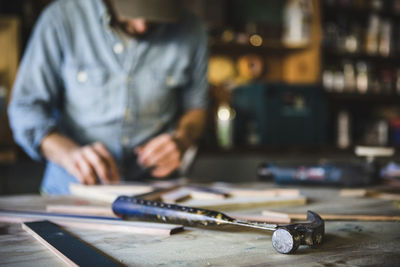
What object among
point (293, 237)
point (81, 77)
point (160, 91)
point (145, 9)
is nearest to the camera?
point (293, 237)

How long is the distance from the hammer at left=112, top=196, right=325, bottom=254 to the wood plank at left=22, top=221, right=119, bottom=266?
117 mm

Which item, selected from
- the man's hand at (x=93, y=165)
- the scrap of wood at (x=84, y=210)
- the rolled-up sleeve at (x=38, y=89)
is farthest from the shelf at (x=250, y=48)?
the scrap of wood at (x=84, y=210)

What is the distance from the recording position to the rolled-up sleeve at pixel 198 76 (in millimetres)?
1735

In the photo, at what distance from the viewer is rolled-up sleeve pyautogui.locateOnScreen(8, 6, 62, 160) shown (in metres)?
1.31

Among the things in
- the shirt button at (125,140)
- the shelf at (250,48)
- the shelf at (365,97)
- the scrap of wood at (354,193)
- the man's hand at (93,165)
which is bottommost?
the scrap of wood at (354,193)

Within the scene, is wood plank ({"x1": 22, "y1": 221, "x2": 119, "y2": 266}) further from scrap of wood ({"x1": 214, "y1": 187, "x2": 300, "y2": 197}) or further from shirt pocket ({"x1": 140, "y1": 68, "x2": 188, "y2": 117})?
shirt pocket ({"x1": 140, "y1": 68, "x2": 188, "y2": 117})

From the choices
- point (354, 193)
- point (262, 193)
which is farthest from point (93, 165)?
point (354, 193)

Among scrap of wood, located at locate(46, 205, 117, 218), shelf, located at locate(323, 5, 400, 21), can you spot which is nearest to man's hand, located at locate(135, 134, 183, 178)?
scrap of wood, located at locate(46, 205, 117, 218)

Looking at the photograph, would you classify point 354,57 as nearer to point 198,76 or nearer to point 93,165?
point 198,76

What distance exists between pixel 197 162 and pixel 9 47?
1.39 meters

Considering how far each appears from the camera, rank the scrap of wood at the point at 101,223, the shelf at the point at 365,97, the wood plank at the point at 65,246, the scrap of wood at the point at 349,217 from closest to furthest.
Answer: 1. the wood plank at the point at 65,246
2. the scrap of wood at the point at 101,223
3. the scrap of wood at the point at 349,217
4. the shelf at the point at 365,97

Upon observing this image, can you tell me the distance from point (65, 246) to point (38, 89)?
0.98 m

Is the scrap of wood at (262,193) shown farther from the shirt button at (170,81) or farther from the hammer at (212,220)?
the shirt button at (170,81)

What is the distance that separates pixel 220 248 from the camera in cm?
55
